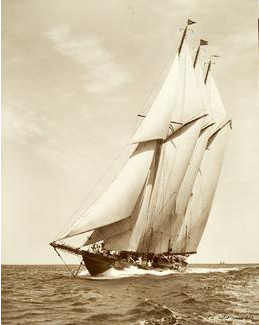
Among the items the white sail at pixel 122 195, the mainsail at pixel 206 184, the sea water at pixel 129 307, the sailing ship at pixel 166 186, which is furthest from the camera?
the mainsail at pixel 206 184

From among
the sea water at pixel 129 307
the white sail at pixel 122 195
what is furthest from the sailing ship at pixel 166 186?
the sea water at pixel 129 307

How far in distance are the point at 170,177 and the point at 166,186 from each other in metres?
0.85

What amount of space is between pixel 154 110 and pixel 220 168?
13.0 meters

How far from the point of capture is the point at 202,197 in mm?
42969

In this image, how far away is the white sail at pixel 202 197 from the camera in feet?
137

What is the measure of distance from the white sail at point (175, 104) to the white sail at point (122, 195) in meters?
1.24

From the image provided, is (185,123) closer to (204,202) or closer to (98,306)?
(204,202)

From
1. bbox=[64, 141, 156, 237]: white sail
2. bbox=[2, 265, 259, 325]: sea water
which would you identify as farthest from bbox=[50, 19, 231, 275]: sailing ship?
bbox=[2, 265, 259, 325]: sea water

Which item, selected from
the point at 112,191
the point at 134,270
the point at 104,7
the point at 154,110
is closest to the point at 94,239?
the point at 112,191

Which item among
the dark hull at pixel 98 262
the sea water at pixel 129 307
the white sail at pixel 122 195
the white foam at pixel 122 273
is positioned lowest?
the sea water at pixel 129 307

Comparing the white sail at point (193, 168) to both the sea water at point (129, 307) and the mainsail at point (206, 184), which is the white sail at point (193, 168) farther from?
the sea water at point (129, 307)

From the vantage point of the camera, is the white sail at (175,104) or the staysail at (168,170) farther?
the white sail at (175,104)

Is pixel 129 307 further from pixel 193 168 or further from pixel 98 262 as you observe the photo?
pixel 193 168

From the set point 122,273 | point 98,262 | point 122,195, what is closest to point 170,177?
point 122,195
